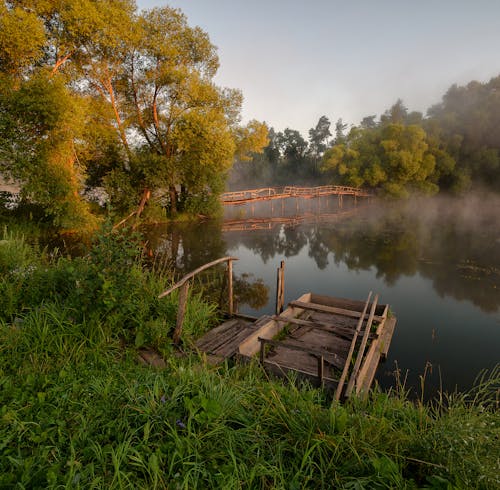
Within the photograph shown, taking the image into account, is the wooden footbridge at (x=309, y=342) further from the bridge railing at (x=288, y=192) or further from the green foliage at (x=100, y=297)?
the bridge railing at (x=288, y=192)

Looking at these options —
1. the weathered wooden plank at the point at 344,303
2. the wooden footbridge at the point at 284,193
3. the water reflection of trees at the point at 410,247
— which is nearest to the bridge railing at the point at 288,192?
the wooden footbridge at the point at 284,193

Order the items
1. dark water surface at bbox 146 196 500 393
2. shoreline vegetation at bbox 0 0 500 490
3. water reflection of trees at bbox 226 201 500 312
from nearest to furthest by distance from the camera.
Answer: shoreline vegetation at bbox 0 0 500 490
dark water surface at bbox 146 196 500 393
water reflection of trees at bbox 226 201 500 312

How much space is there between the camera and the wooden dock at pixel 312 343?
4.75 metres

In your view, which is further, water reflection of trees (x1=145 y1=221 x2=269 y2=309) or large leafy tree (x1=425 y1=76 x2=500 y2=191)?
large leafy tree (x1=425 y1=76 x2=500 y2=191)

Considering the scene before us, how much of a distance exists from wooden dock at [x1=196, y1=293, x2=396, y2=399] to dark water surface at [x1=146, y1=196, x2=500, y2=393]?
854 millimetres

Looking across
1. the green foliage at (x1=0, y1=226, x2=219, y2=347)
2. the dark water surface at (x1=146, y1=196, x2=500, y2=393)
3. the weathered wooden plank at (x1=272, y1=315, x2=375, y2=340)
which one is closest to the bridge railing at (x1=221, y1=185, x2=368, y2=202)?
the dark water surface at (x1=146, y1=196, x2=500, y2=393)

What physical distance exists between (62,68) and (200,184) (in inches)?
370

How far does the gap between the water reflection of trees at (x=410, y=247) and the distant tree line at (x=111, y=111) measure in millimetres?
5888

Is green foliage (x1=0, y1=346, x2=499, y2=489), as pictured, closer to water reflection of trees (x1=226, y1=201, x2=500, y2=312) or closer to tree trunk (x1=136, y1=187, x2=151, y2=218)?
water reflection of trees (x1=226, y1=201, x2=500, y2=312)

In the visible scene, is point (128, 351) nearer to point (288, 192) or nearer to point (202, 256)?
point (202, 256)

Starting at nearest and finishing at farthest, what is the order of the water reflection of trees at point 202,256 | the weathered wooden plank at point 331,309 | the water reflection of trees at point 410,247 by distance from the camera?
1. the weathered wooden plank at point 331,309
2. the water reflection of trees at point 202,256
3. the water reflection of trees at point 410,247

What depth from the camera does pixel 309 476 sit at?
2178 mm

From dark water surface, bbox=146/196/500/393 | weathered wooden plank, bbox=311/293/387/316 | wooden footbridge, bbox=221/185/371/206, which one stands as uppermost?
wooden footbridge, bbox=221/185/371/206

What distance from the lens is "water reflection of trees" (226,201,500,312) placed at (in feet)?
39.7
